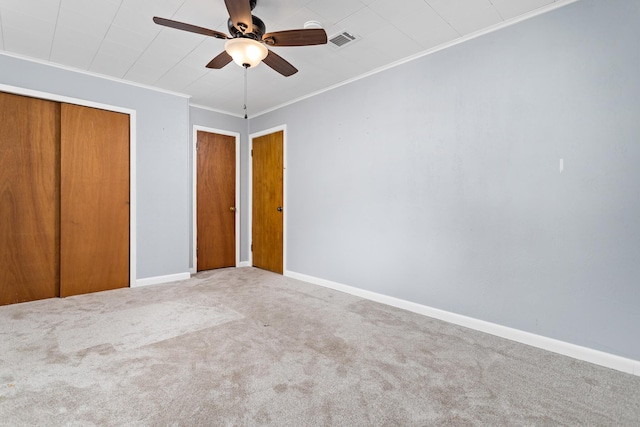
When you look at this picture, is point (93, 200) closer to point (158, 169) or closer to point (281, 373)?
point (158, 169)

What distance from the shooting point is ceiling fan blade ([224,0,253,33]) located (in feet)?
6.01

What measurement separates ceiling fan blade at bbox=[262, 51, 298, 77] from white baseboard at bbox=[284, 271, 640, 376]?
8.45 ft

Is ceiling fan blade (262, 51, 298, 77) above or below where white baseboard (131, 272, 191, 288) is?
above

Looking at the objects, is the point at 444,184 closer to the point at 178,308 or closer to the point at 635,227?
the point at 635,227

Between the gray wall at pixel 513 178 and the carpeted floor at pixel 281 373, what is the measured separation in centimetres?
40

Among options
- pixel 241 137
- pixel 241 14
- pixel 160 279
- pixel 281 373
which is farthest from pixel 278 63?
pixel 160 279

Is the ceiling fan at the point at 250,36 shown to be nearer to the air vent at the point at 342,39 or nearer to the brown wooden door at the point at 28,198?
the air vent at the point at 342,39

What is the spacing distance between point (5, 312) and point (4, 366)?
4.74 feet

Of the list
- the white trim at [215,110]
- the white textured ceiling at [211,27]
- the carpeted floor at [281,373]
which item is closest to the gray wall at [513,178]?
the white textured ceiling at [211,27]

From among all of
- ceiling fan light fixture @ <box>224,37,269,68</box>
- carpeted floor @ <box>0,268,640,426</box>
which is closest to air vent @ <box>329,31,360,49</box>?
ceiling fan light fixture @ <box>224,37,269,68</box>

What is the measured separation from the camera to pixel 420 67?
10.3 ft

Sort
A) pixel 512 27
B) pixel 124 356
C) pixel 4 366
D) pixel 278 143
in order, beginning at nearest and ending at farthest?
pixel 4 366, pixel 124 356, pixel 512 27, pixel 278 143

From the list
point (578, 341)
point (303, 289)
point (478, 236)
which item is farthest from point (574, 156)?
point (303, 289)

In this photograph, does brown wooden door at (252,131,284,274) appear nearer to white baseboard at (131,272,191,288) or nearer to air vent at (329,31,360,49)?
white baseboard at (131,272,191,288)
